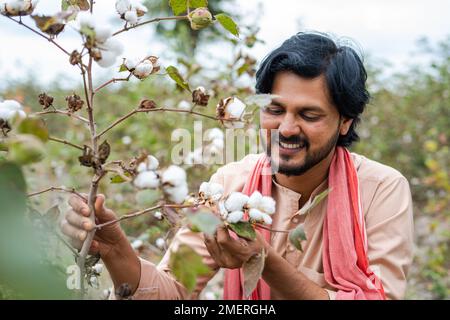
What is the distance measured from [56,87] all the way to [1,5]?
5.94 metres

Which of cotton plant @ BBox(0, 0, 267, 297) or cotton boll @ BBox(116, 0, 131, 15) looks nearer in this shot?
cotton plant @ BBox(0, 0, 267, 297)

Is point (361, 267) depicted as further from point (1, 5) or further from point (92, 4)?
point (1, 5)

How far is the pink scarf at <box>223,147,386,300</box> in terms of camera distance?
1.46 meters

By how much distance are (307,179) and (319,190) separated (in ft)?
0.20

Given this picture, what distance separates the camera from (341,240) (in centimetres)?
152

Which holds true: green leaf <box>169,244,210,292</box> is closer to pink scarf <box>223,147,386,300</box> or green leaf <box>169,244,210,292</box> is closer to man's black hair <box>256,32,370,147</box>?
pink scarf <box>223,147,386,300</box>

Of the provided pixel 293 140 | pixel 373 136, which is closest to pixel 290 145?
pixel 293 140

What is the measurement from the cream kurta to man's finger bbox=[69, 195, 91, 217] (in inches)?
17.7

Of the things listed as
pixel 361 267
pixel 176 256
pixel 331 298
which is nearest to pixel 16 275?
pixel 176 256

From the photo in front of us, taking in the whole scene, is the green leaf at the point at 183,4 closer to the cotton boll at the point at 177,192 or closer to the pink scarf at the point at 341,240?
the cotton boll at the point at 177,192

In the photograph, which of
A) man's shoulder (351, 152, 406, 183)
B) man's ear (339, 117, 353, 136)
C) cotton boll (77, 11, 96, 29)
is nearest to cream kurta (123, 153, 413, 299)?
man's shoulder (351, 152, 406, 183)

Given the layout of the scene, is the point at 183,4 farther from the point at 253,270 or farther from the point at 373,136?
Result: the point at 373,136

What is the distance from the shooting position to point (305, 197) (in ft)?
5.62

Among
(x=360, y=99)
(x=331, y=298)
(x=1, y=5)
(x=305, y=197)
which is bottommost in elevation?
(x=331, y=298)
